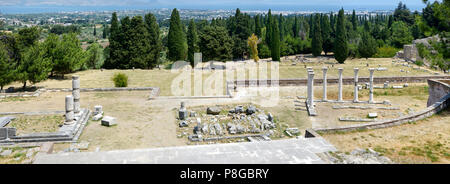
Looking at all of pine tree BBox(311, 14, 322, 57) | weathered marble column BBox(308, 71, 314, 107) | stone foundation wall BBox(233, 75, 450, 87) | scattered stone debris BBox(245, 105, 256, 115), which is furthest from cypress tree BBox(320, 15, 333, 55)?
scattered stone debris BBox(245, 105, 256, 115)

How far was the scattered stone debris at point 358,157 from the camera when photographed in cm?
837

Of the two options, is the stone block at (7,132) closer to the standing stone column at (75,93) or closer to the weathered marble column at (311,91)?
the standing stone column at (75,93)

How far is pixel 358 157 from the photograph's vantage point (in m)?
8.75

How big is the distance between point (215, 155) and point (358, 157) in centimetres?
352

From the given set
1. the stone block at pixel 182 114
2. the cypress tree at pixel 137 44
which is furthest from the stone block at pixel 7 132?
the cypress tree at pixel 137 44

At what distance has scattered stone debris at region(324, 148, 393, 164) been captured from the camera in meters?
8.37

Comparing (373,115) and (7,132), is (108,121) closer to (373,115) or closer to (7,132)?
(7,132)

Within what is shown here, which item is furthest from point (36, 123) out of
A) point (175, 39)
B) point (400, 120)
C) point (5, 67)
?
point (175, 39)

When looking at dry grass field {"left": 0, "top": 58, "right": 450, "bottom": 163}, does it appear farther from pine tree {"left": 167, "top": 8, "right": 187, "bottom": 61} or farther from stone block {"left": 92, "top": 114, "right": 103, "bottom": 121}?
pine tree {"left": 167, "top": 8, "right": 187, "bottom": 61}

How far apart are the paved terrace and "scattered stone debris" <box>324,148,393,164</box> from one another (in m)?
0.33

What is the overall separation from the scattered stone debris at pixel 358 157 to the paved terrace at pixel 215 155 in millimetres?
332
